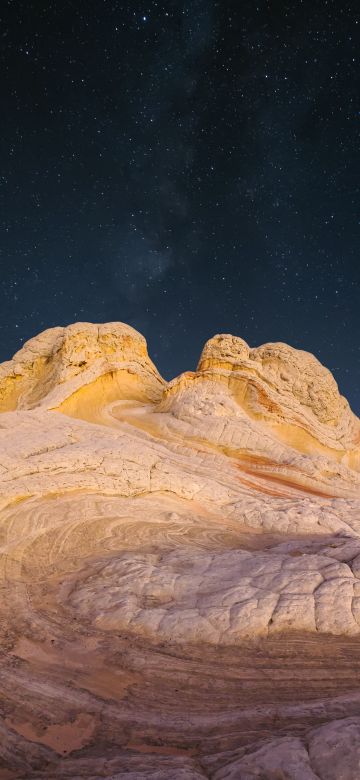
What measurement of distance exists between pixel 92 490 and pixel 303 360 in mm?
14592

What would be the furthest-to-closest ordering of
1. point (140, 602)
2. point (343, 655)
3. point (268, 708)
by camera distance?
point (140, 602) < point (343, 655) < point (268, 708)

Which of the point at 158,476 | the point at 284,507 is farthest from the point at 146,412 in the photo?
the point at 284,507

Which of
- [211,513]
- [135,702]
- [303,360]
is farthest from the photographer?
[303,360]

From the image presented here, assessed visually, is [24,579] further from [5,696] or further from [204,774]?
[204,774]

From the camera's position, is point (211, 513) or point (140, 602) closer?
point (140, 602)

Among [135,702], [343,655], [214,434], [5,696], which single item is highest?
[214,434]

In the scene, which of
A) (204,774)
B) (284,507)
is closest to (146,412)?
(284,507)

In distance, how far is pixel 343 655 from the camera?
446 cm

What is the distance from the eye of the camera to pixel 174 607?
5.52m

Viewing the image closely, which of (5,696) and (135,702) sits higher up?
(135,702)

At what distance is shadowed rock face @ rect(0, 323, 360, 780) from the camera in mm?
3141

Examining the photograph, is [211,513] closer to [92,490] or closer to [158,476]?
[158,476]

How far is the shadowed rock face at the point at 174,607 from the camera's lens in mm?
3141

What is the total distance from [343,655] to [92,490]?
6.46m
